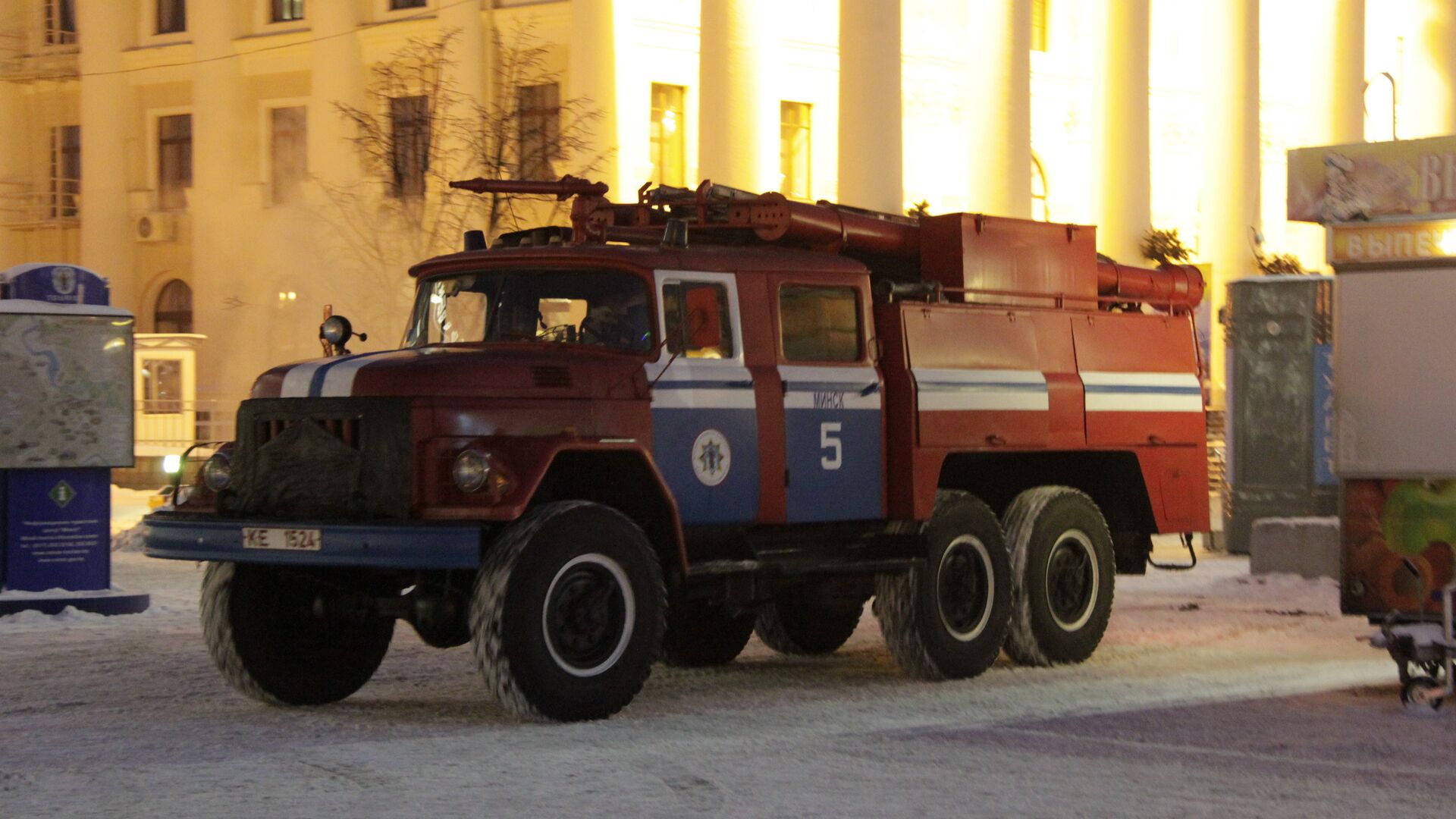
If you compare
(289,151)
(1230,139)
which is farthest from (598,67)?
(1230,139)

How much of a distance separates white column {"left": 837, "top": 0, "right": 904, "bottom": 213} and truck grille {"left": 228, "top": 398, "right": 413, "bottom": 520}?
25.0m

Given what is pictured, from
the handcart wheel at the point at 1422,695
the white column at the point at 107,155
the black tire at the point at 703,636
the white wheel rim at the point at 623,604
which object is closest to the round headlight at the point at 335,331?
the white wheel rim at the point at 623,604

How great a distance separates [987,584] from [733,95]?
24.4 metres

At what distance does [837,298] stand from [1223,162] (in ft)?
125

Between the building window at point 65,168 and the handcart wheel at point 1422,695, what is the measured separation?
45060mm

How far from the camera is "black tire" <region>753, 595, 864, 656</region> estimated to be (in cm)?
1477

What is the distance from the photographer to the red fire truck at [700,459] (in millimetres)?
10617

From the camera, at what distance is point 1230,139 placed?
48719 millimetres

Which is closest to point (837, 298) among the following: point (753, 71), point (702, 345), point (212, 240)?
point (702, 345)

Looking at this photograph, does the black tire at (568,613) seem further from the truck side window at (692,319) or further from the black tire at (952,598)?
the black tire at (952,598)

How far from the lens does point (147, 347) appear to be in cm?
4122

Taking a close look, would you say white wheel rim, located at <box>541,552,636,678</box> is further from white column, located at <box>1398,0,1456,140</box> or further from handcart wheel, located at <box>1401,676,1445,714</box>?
white column, located at <box>1398,0,1456,140</box>

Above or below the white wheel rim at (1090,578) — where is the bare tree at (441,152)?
above

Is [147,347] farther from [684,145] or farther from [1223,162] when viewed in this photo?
[1223,162]
